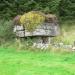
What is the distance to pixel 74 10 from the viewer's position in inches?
942

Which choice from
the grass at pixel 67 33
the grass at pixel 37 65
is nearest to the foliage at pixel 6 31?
the grass at pixel 67 33

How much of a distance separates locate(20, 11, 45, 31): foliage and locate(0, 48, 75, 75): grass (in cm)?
403

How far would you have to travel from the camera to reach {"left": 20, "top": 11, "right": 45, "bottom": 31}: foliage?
17.8 meters

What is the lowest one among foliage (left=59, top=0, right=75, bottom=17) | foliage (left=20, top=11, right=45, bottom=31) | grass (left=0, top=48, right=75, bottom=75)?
grass (left=0, top=48, right=75, bottom=75)

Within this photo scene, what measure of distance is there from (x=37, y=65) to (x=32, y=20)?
7160mm

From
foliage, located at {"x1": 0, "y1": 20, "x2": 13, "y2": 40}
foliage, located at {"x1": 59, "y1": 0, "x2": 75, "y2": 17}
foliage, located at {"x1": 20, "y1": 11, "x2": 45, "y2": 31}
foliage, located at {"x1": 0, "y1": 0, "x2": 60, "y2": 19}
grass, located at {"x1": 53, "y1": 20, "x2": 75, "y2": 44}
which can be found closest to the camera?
foliage, located at {"x1": 20, "y1": 11, "x2": 45, "y2": 31}

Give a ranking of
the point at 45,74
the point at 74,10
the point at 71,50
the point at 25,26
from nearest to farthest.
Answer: the point at 45,74, the point at 71,50, the point at 25,26, the point at 74,10

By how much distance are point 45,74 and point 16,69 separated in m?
1.19

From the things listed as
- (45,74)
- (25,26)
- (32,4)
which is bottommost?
(45,74)

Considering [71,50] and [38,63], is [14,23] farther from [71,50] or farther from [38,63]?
[38,63]

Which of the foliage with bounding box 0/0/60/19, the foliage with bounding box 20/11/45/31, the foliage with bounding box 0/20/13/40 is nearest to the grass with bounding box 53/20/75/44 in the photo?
the foliage with bounding box 0/0/60/19

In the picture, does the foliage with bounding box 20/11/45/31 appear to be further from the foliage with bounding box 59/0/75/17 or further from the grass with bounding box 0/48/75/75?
the foliage with bounding box 59/0/75/17

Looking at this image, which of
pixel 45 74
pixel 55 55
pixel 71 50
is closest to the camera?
pixel 45 74

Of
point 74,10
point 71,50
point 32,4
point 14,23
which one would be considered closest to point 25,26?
point 14,23
